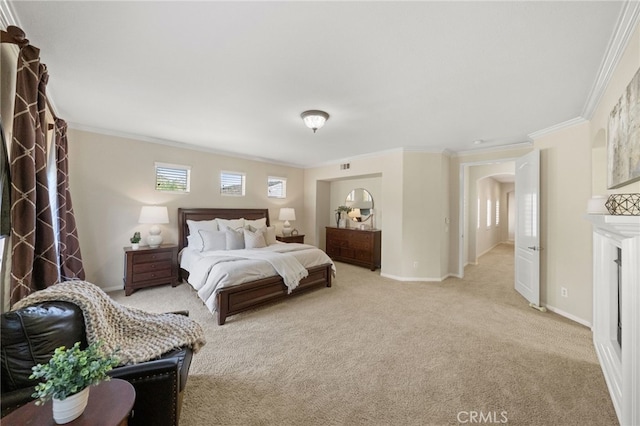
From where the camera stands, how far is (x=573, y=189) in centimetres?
315

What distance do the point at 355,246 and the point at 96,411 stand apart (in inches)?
205

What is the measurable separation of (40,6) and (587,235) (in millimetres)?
5452

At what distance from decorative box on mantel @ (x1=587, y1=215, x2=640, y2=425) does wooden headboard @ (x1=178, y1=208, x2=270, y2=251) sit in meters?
5.25

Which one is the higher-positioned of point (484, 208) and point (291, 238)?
point (484, 208)

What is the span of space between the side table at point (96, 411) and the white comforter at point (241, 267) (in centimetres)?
182

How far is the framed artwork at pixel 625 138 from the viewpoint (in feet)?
5.19

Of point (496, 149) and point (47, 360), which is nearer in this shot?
point (47, 360)

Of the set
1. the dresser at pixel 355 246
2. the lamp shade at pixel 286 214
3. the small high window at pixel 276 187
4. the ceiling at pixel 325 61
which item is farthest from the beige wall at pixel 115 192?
the dresser at pixel 355 246

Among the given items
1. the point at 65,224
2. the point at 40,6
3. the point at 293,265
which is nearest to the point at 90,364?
the point at 40,6

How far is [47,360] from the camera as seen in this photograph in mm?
1203

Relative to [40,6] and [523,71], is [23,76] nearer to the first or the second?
[40,6]

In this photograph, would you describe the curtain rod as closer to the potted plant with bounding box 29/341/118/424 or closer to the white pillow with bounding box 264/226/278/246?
the potted plant with bounding box 29/341/118/424

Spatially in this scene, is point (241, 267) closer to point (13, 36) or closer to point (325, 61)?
point (325, 61)

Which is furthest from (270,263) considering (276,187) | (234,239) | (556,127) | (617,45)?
(556,127)
